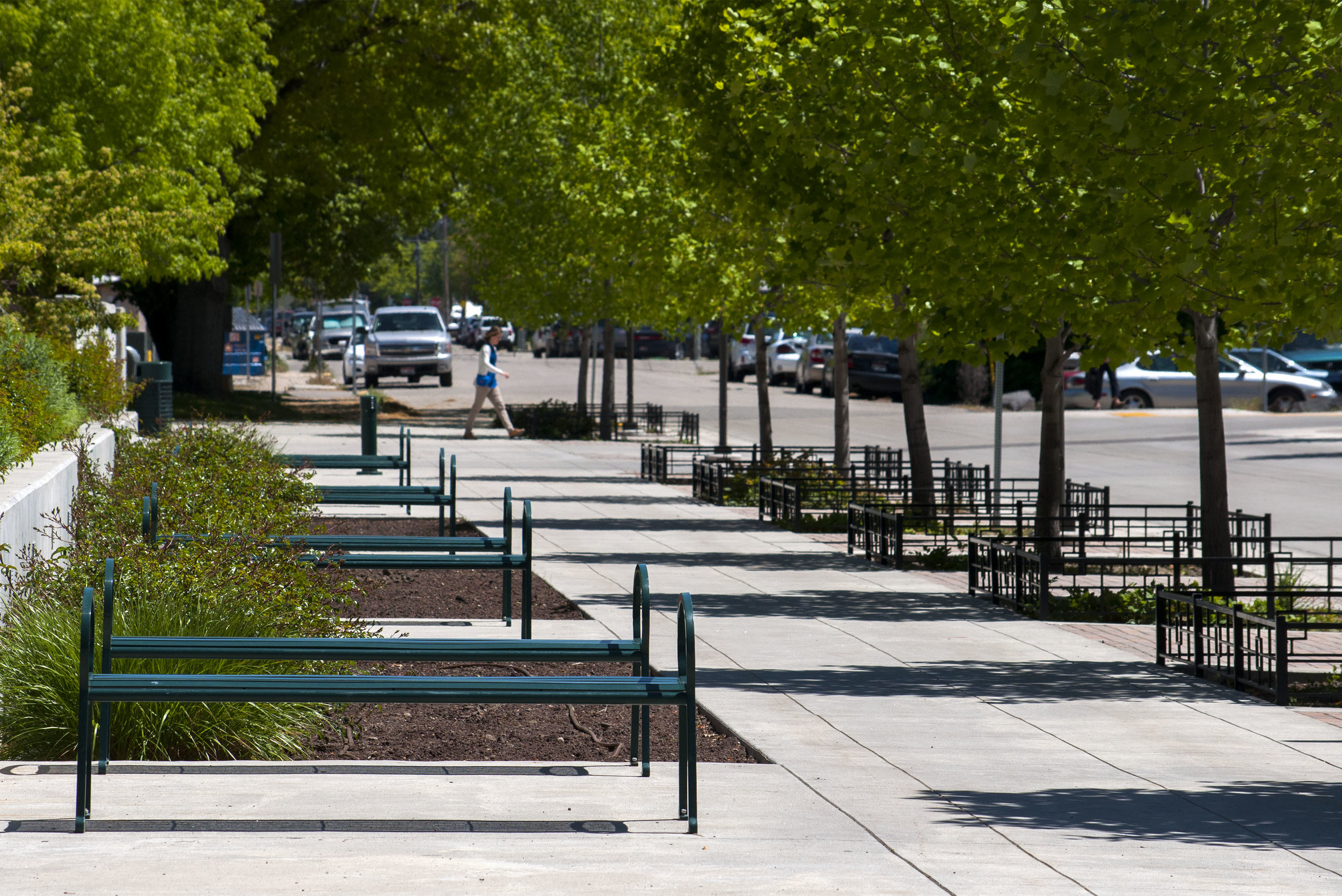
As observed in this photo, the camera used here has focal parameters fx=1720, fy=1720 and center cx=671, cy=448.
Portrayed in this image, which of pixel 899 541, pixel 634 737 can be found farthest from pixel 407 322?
pixel 634 737

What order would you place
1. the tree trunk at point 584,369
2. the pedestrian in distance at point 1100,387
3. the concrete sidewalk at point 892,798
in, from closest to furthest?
1. the concrete sidewalk at point 892,798
2. the tree trunk at point 584,369
3. the pedestrian in distance at point 1100,387

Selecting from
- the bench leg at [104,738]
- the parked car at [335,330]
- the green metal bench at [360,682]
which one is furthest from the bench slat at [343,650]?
the parked car at [335,330]

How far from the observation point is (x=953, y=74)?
37.0ft

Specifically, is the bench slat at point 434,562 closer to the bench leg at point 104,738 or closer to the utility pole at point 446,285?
the bench leg at point 104,738

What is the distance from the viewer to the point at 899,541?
47.6ft

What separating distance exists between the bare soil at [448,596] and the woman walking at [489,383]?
16.5 m

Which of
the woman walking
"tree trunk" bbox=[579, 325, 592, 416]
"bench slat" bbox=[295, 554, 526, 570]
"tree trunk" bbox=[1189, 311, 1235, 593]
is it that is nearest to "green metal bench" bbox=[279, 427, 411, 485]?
"bench slat" bbox=[295, 554, 526, 570]

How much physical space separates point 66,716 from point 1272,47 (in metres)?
6.78

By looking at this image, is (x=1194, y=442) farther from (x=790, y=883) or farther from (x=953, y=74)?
(x=790, y=883)

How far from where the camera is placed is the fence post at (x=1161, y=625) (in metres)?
9.92

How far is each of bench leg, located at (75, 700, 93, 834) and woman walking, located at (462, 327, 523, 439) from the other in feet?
80.9

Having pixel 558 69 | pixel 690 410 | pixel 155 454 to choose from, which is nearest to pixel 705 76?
pixel 155 454

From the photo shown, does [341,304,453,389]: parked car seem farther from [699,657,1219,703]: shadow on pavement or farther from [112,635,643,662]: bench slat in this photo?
[112,635,643,662]: bench slat

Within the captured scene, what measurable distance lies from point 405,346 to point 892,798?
42.0 metres
